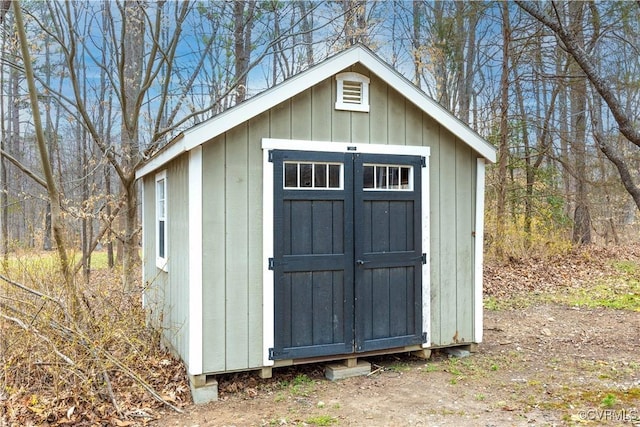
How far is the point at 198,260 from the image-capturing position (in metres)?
4.53

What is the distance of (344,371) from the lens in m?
5.08

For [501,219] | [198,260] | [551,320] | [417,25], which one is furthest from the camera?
[417,25]

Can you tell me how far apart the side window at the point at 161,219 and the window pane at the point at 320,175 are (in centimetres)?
204

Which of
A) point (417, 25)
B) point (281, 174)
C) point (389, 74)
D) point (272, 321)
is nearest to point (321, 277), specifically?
point (272, 321)

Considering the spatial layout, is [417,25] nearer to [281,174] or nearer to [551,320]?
[551,320]

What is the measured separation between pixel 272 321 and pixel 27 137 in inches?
618

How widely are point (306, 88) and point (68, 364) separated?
11.3ft

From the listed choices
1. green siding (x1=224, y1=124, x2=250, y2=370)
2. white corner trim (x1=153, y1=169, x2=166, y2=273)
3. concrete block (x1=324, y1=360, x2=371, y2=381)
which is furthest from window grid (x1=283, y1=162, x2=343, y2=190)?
concrete block (x1=324, y1=360, x2=371, y2=381)

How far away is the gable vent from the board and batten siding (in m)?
1.74

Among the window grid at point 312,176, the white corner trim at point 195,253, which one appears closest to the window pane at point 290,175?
the window grid at point 312,176

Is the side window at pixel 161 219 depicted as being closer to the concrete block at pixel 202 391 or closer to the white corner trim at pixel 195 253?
the white corner trim at pixel 195 253

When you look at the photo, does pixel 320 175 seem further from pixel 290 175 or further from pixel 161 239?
pixel 161 239

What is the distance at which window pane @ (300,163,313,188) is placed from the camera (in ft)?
16.3

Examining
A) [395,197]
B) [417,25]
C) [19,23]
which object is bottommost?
[395,197]
